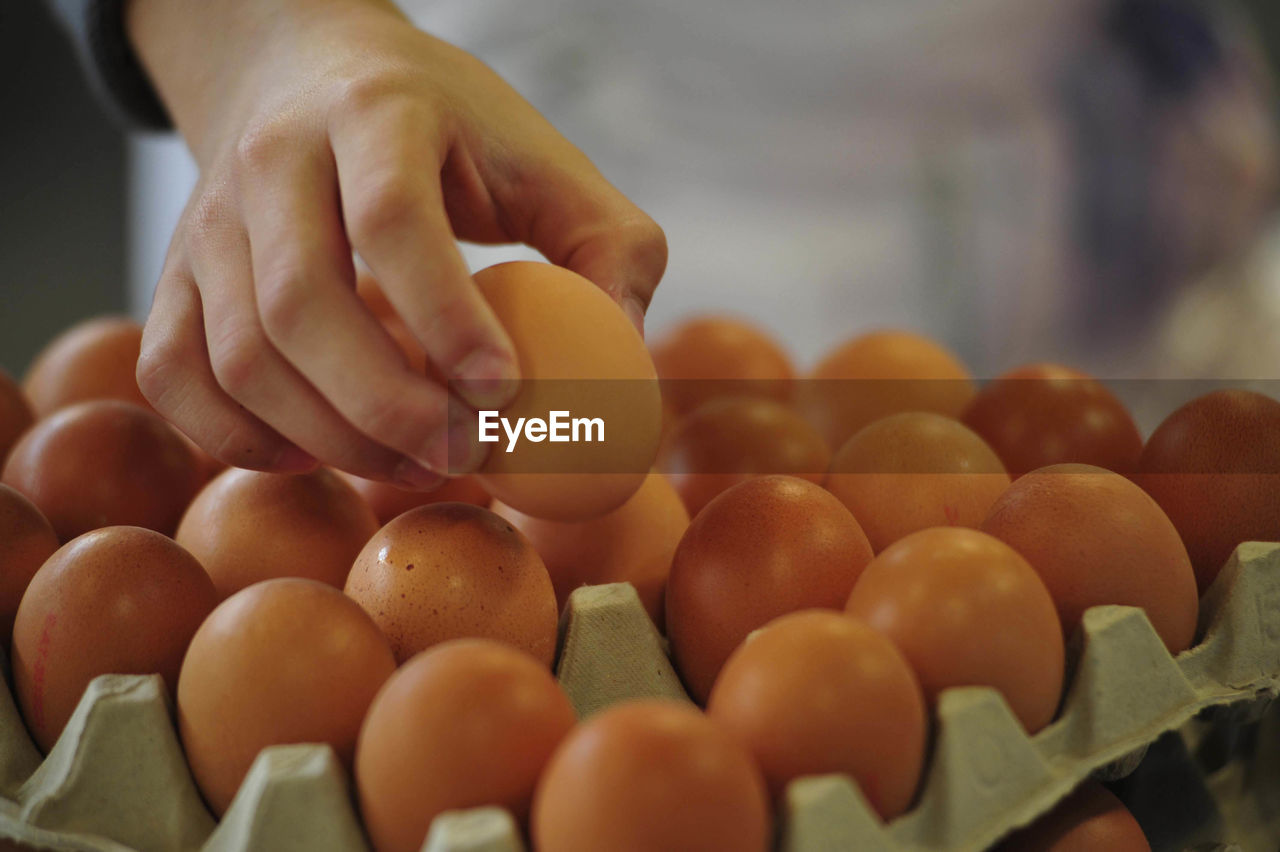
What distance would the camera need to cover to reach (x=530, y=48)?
238cm

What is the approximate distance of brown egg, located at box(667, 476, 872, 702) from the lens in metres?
0.62

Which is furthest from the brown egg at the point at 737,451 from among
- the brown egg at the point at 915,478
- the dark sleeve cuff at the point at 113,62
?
the dark sleeve cuff at the point at 113,62

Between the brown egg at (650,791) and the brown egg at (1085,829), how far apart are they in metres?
0.25

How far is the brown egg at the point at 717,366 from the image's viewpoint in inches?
45.2

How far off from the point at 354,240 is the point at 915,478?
1.41 ft

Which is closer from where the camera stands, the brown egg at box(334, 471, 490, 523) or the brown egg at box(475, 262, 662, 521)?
the brown egg at box(475, 262, 662, 521)

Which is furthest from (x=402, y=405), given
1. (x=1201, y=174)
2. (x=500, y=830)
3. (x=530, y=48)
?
(x=1201, y=174)

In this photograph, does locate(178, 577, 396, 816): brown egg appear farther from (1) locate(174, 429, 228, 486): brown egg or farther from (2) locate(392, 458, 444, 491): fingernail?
(1) locate(174, 429, 228, 486): brown egg

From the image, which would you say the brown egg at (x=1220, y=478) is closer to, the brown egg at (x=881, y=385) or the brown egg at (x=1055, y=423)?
the brown egg at (x=1055, y=423)

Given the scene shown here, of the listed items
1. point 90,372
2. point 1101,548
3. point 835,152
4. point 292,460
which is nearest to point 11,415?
point 90,372

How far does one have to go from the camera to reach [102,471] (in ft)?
2.61

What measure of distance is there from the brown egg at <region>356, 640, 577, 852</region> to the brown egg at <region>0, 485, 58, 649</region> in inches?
12.9

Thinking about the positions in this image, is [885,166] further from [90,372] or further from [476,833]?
[476,833]

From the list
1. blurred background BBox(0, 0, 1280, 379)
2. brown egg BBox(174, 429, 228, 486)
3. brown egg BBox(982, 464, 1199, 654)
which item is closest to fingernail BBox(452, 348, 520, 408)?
brown egg BBox(982, 464, 1199, 654)
